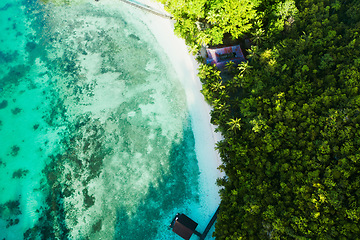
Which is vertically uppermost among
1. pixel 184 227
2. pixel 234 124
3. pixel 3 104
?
pixel 3 104

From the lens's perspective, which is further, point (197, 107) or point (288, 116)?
point (197, 107)

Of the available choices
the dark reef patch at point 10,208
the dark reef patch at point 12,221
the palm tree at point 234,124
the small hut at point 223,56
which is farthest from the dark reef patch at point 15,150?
the small hut at point 223,56

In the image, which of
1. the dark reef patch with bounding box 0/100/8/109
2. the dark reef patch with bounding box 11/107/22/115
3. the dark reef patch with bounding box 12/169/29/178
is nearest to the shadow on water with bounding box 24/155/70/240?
the dark reef patch with bounding box 12/169/29/178

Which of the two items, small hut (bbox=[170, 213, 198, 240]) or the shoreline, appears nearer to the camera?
small hut (bbox=[170, 213, 198, 240])

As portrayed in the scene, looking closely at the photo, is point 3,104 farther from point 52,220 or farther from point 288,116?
point 288,116

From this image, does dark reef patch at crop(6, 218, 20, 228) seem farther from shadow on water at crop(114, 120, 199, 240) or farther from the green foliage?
the green foliage

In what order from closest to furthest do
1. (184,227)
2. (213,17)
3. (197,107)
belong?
(184,227) → (213,17) → (197,107)

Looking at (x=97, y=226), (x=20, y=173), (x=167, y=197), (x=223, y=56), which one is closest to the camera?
(x=97, y=226)

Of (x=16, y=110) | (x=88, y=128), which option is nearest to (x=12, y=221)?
(x=88, y=128)

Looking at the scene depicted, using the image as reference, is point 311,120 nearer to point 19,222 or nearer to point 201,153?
point 201,153
